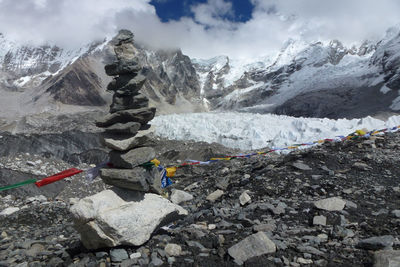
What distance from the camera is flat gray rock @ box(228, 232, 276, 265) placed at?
374 centimetres

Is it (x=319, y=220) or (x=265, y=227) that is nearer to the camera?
(x=265, y=227)

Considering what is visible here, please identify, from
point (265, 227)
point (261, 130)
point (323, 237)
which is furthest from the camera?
point (261, 130)

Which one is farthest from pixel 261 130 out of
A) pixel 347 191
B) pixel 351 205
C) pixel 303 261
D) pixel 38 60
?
pixel 38 60

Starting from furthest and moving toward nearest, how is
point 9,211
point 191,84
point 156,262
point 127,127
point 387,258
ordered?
point 191,84 → point 9,211 → point 127,127 → point 156,262 → point 387,258

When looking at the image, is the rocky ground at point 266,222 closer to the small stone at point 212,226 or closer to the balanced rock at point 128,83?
the small stone at point 212,226

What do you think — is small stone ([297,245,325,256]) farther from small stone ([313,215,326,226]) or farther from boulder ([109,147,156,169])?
boulder ([109,147,156,169])

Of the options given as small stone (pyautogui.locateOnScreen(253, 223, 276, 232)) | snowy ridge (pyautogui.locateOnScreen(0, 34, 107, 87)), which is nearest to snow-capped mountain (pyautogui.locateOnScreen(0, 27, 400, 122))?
snowy ridge (pyautogui.locateOnScreen(0, 34, 107, 87))

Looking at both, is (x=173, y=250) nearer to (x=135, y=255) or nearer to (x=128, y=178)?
(x=135, y=255)

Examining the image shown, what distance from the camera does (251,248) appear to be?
12.5 feet

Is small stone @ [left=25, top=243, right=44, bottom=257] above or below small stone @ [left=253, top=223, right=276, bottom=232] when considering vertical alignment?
below

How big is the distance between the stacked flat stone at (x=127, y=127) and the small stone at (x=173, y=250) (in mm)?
1100

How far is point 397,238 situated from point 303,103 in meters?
97.3

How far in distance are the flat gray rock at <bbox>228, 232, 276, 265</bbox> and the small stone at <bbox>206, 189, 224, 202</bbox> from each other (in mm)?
3368

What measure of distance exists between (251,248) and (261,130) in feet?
60.3
